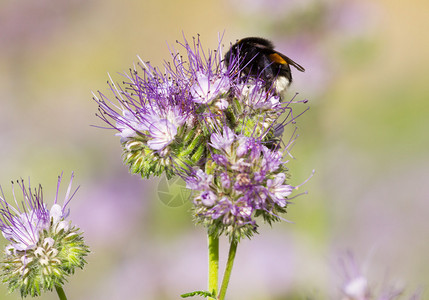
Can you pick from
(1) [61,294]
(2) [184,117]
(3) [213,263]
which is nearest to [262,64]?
(2) [184,117]

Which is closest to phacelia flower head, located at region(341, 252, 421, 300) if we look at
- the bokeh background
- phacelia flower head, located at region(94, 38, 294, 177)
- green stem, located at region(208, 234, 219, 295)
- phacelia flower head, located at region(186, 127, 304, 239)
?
phacelia flower head, located at region(186, 127, 304, 239)

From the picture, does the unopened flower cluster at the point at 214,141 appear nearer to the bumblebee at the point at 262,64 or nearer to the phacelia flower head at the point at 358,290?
the bumblebee at the point at 262,64

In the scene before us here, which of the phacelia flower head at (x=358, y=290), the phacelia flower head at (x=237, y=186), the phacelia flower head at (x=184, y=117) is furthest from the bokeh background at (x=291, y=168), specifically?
the phacelia flower head at (x=358, y=290)

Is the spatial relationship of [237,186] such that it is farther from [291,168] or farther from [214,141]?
[291,168]

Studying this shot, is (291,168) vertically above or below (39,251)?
above

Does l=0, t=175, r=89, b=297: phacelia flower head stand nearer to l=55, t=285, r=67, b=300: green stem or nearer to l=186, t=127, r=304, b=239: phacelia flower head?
l=55, t=285, r=67, b=300: green stem

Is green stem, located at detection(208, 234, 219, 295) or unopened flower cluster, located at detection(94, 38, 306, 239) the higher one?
unopened flower cluster, located at detection(94, 38, 306, 239)
